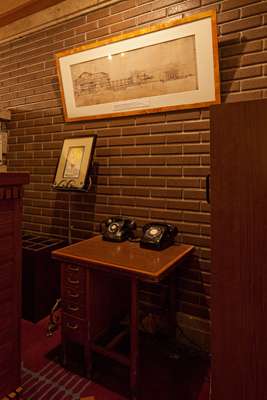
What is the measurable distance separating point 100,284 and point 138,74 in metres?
1.53

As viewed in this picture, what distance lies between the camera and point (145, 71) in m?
2.09

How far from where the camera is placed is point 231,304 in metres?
1.13

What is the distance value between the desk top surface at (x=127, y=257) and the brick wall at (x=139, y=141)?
339mm

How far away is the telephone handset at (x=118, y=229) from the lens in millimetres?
2033

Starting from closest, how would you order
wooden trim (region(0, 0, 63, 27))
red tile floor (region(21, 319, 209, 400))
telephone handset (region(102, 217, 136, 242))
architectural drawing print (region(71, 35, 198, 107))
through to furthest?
red tile floor (region(21, 319, 209, 400))
architectural drawing print (region(71, 35, 198, 107))
telephone handset (region(102, 217, 136, 242))
wooden trim (region(0, 0, 63, 27))

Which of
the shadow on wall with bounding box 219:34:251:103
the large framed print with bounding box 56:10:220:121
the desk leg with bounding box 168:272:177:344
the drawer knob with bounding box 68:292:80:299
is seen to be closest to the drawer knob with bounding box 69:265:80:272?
the drawer knob with bounding box 68:292:80:299

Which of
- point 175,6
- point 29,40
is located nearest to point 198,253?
point 175,6

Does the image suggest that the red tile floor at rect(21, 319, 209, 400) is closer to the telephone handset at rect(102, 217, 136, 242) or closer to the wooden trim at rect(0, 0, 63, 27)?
the telephone handset at rect(102, 217, 136, 242)

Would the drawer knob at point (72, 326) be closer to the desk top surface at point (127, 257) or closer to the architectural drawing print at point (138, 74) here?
the desk top surface at point (127, 257)

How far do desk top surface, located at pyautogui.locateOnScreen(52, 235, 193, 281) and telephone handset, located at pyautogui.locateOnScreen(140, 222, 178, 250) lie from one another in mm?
35

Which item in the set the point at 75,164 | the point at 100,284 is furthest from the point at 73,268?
the point at 75,164

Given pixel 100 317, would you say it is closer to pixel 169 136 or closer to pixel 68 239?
pixel 68 239

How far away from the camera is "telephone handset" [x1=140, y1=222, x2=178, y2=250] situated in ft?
6.00

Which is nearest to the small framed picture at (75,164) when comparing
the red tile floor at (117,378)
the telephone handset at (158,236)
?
the telephone handset at (158,236)
